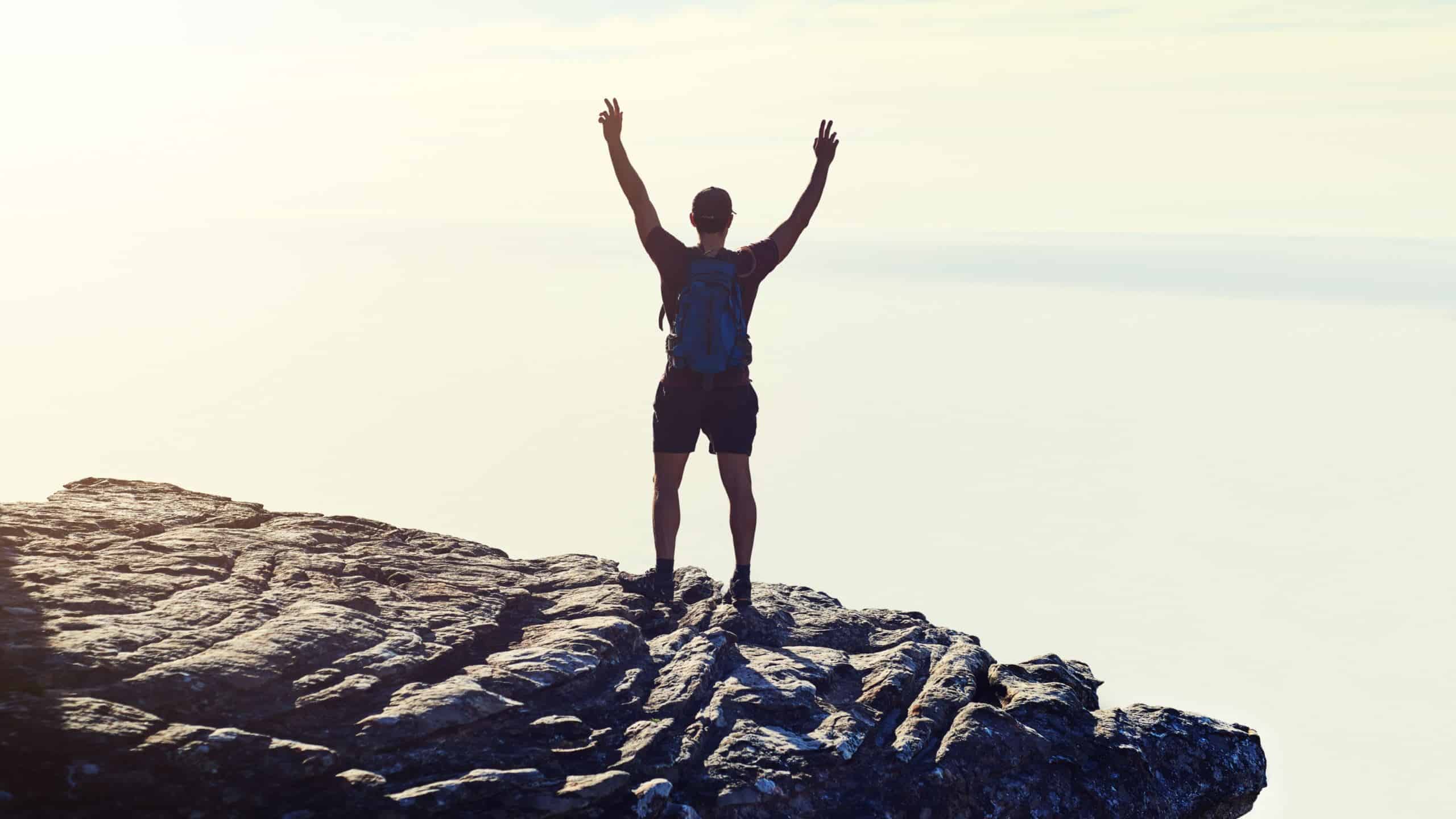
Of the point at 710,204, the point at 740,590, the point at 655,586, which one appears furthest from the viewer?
the point at 655,586

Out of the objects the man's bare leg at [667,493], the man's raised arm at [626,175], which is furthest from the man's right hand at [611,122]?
the man's bare leg at [667,493]

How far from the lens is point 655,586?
52.5 ft

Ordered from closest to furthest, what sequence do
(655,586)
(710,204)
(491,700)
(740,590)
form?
(491,700) < (710,204) < (740,590) < (655,586)

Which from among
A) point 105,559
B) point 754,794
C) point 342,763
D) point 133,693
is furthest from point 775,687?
point 105,559

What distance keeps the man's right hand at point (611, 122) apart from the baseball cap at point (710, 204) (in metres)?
1.38

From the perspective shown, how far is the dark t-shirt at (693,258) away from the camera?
47.3 ft

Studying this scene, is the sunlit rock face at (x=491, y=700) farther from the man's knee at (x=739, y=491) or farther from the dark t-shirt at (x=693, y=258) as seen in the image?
the dark t-shirt at (x=693, y=258)

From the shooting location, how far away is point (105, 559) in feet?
47.5

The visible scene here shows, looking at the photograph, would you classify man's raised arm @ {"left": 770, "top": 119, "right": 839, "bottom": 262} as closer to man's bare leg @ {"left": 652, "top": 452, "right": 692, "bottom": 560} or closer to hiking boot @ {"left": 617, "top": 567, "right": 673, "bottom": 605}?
man's bare leg @ {"left": 652, "top": 452, "right": 692, "bottom": 560}

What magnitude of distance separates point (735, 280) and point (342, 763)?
680 cm

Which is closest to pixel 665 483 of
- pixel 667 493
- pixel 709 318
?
pixel 667 493

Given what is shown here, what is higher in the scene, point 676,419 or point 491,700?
point 676,419

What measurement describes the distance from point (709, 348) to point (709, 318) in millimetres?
350

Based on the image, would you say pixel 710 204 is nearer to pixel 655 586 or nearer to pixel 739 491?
pixel 739 491
